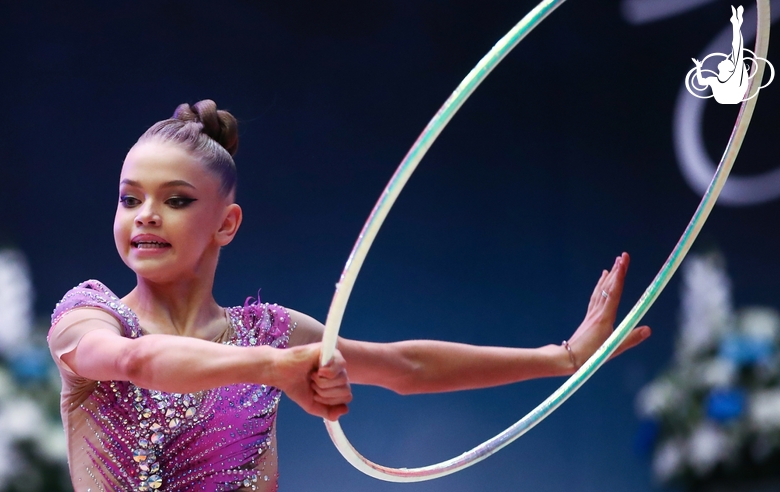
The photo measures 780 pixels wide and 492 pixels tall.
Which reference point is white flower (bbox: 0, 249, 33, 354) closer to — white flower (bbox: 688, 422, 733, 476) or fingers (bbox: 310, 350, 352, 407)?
fingers (bbox: 310, 350, 352, 407)

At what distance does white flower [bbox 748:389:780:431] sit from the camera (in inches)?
124

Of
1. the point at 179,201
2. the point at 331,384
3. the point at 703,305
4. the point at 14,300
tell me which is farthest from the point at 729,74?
the point at 14,300

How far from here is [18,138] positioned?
2.85 metres

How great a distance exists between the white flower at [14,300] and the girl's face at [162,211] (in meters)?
1.29

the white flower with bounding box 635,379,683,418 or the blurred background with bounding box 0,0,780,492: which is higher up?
the blurred background with bounding box 0,0,780,492

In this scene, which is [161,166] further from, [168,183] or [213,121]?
[213,121]

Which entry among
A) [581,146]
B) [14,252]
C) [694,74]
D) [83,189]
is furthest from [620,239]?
[14,252]

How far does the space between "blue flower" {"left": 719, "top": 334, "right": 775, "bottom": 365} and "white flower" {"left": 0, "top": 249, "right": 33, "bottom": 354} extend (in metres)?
2.37

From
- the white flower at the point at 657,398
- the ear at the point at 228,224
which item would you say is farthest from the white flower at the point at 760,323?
the ear at the point at 228,224

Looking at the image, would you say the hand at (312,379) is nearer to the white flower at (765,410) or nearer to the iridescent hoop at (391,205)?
the iridescent hoop at (391,205)

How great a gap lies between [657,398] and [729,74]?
117 cm

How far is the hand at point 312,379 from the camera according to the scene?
136cm

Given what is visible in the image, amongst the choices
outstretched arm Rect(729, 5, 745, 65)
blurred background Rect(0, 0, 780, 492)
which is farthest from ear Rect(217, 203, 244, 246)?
outstretched arm Rect(729, 5, 745, 65)

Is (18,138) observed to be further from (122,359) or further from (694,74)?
(694,74)
